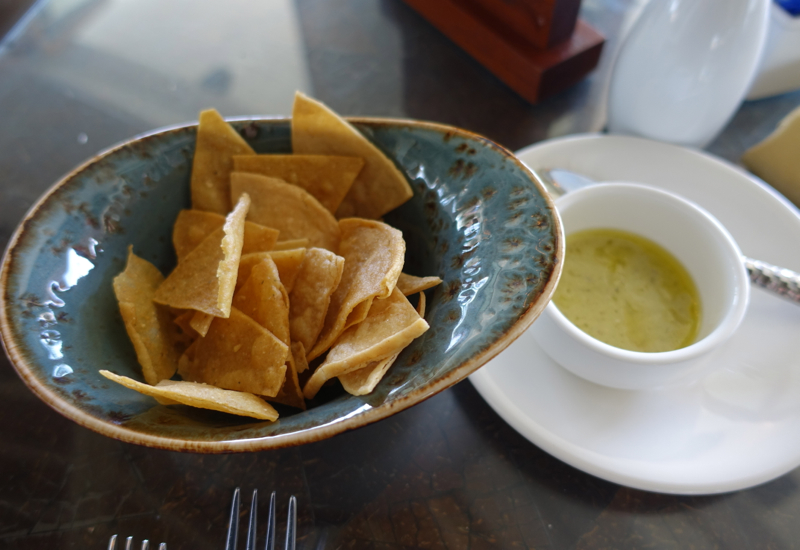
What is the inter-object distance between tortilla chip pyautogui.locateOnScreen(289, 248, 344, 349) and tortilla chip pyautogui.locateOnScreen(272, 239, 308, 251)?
5cm

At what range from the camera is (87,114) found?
1.24 metres

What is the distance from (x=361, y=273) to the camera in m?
0.63

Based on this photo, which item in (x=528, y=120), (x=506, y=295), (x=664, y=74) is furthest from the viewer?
(x=528, y=120)

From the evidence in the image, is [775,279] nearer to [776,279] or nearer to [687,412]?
[776,279]

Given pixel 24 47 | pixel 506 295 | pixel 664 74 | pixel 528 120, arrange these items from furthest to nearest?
pixel 24 47 < pixel 528 120 < pixel 664 74 < pixel 506 295

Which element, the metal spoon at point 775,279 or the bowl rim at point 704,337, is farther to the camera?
the metal spoon at point 775,279

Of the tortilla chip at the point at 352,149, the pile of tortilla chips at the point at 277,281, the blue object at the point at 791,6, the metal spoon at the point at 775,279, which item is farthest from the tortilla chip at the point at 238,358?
the blue object at the point at 791,6

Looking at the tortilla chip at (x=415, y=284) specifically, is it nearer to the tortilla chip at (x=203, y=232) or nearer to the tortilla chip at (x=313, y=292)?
the tortilla chip at (x=313, y=292)

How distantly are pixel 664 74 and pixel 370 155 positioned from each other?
23.2 inches

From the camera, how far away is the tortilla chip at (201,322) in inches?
24.8

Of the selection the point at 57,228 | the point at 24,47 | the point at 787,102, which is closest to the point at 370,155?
the point at 57,228

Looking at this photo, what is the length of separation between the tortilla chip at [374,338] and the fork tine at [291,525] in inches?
5.9

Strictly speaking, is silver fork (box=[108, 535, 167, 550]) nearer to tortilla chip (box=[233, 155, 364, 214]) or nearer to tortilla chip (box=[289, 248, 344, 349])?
tortilla chip (box=[289, 248, 344, 349])

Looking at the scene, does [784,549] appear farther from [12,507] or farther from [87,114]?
[87,114]
